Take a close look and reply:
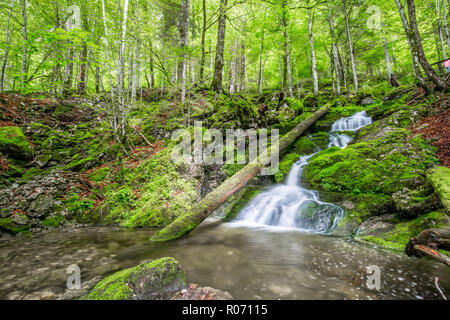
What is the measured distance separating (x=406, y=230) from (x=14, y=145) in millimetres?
10964

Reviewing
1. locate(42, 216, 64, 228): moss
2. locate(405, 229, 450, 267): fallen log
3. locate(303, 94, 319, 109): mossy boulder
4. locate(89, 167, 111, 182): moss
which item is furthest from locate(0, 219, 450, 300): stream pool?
locate(303, 94, 319, 109): mossy boulder

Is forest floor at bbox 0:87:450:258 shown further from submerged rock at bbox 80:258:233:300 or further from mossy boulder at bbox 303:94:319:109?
mossy boulder at bbox 303:94:319:109

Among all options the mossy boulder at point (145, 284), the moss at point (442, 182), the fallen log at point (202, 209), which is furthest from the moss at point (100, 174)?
the moss at point (442, 182)

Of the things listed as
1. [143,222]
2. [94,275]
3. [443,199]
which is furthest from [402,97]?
[94,275]

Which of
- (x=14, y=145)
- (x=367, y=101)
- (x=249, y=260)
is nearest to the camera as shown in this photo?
(x=249, y=260)

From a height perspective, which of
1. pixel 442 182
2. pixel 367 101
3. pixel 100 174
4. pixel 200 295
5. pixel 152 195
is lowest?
pixel 200 295

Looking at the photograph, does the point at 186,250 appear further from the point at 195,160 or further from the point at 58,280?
the point at 195,160

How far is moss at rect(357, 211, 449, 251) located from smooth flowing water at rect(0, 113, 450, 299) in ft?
0.96

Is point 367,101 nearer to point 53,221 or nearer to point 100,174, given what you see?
point 100,174

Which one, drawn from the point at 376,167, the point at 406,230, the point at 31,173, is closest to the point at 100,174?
the point at 31,173

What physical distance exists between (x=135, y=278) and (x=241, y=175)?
4.16 m

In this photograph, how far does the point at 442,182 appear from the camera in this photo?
12.3ft

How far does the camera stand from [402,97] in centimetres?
996

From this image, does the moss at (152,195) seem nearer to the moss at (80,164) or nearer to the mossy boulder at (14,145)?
the moss at (80,164)
